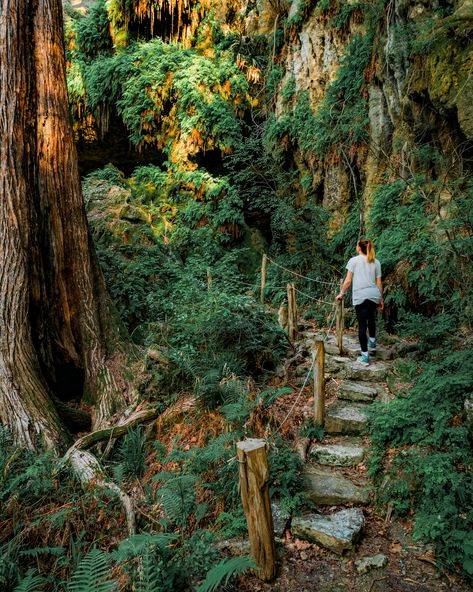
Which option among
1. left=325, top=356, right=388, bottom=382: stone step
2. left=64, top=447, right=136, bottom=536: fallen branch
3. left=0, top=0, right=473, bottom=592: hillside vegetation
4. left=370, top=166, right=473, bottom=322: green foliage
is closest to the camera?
left=0, top=0, right=473, bottom=592: hillside vegetation

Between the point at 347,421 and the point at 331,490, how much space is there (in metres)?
1.00

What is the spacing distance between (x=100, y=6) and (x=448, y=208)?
14.0m

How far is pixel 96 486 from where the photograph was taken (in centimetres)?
395

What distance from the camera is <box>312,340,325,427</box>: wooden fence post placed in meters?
4.24

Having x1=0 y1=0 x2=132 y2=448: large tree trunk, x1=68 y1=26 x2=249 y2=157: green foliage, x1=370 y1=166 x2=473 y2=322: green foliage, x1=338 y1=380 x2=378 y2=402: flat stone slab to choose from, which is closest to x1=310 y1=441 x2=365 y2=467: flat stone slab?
x1=338 y1=380 x2=378 y2=402: flat stone slab

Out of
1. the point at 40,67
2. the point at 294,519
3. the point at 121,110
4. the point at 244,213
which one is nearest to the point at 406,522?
the point at 294,519

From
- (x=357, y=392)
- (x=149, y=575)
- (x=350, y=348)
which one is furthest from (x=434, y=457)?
(x=350, y=348)

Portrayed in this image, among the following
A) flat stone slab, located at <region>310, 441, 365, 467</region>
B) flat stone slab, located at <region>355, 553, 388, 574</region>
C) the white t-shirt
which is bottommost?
flat stone slab, located at <region>355, 553, 388, 574</region>

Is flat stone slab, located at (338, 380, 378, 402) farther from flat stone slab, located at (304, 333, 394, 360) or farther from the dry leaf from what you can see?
the dry leaf

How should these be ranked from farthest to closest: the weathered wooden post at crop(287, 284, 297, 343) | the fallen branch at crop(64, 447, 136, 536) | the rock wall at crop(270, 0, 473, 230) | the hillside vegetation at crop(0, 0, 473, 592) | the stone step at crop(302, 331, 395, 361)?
the weathered wooden post at crop(287, 284, 297, 343), the rock wall at crop(270, 0, 473, 230), the stone step at crop(302, 331, 395, 361), the fallen branch at crop(64, 447, 136, 536), the hillside vegetation at crop(0, 0, 473, 592)

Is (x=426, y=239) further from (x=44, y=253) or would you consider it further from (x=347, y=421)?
(x=44, y=253)

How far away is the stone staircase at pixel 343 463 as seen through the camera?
3186 mm

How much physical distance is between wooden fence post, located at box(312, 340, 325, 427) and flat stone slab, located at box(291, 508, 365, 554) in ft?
3.81

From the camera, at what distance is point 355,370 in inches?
221
